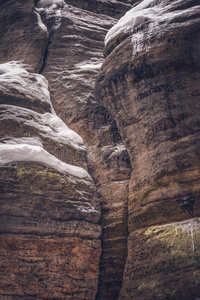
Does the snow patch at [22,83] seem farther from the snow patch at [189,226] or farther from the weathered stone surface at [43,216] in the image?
the snow patch at [189,226]

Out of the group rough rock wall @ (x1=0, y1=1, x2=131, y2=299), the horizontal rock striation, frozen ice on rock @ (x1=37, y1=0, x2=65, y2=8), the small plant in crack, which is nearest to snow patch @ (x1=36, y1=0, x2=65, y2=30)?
frozen ice on rock @ (x1=37, y1=0, x2=65, y2=8)

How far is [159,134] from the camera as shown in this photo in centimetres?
748

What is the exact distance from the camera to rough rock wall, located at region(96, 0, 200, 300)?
19.4ft

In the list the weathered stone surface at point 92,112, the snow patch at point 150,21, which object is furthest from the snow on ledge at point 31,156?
the snow patch at point 150,21

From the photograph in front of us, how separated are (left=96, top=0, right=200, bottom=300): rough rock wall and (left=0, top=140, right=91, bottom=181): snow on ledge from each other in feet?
5.65

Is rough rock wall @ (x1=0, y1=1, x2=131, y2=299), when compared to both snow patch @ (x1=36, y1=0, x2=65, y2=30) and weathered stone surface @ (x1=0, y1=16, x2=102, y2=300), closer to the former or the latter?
weathered stone surface @ (x1=0, y1=16, x2=102, y2=300)

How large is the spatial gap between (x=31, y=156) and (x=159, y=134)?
10.6ft

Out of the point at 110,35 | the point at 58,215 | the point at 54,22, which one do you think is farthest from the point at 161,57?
the point at 54,22

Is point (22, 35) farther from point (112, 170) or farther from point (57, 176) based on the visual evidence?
point (57, 176)

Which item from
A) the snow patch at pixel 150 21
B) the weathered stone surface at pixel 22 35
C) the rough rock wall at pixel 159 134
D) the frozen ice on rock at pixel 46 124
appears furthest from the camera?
the weathered stone surface at pixel 22 35

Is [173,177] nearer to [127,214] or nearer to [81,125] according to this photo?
[127,214]

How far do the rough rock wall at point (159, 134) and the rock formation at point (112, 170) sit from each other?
26mm

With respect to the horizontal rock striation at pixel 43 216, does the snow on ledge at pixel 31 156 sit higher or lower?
higher

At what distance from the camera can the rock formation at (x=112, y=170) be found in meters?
6.18
